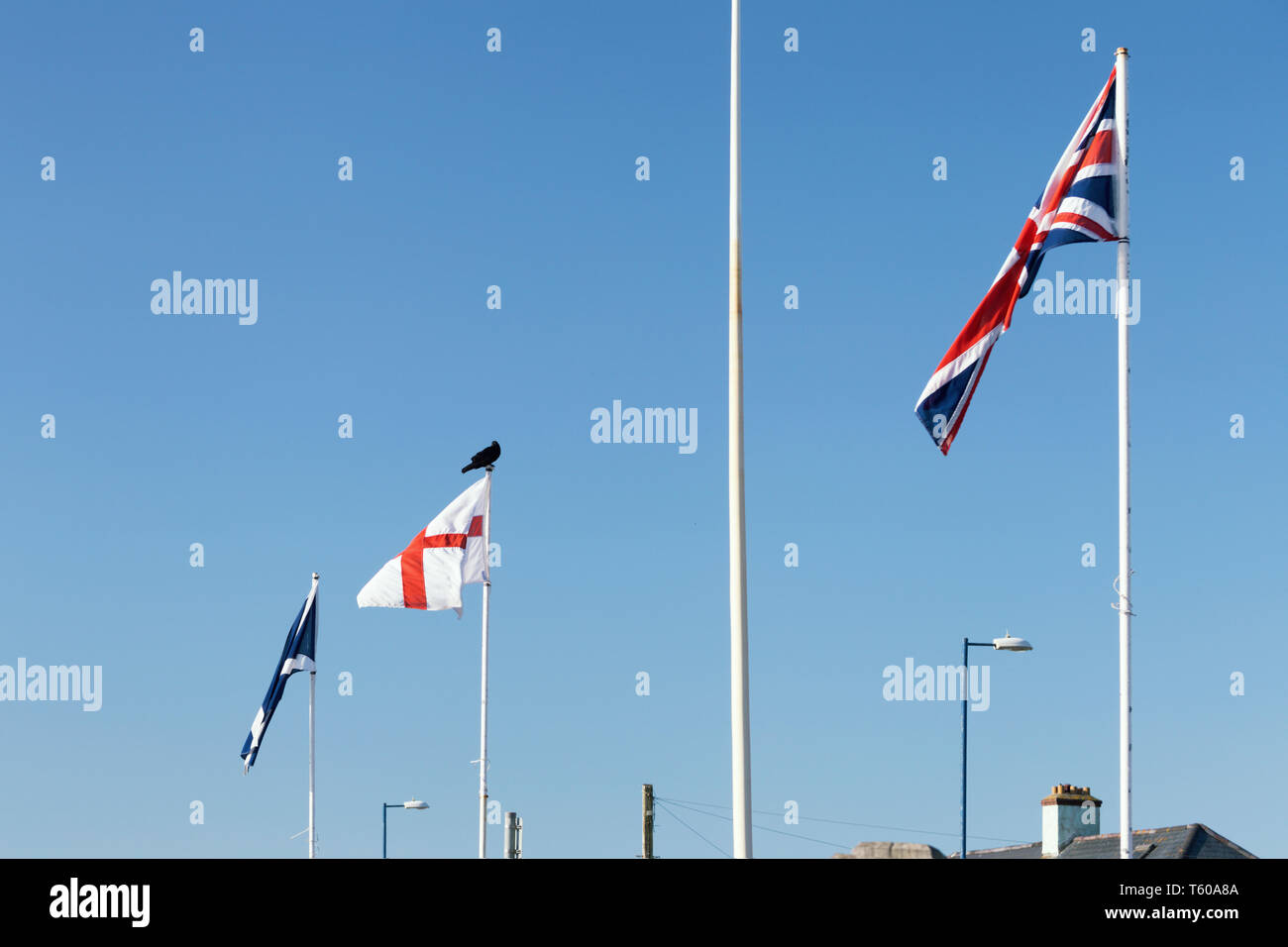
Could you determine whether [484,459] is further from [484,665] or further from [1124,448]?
[1124,448]

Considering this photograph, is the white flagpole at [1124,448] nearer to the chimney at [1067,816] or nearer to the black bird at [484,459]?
the black bird at [484,459]

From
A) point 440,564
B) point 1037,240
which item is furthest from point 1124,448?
point 440,564

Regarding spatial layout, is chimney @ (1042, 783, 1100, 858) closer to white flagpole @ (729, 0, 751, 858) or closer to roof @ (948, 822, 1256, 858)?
roof @ (948, 822, 1256, 858)

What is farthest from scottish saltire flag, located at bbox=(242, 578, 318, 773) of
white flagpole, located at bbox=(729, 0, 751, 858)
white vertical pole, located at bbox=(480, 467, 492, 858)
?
white flagpole, located at bbox=(729, 0, 751, 858)
